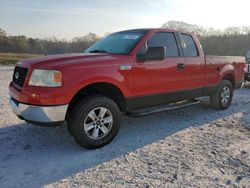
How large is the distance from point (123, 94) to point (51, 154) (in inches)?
59.1

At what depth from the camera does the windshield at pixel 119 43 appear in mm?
Result: 4836

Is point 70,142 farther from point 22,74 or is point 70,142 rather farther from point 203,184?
point 203,184

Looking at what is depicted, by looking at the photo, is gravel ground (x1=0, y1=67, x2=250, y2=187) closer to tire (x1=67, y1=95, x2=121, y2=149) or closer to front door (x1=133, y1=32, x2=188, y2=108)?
tire (x1=67, y1=95, x2=121, y2=149)

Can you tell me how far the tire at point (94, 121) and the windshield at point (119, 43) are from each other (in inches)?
41.9

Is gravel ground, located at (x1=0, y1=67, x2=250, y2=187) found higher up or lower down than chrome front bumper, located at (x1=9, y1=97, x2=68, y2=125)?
lower down

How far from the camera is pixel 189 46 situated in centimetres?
589

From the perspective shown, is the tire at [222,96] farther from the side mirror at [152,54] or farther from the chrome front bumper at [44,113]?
the chrome front bumper at [44,113]

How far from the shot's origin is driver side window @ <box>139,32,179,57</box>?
5052 millimetres

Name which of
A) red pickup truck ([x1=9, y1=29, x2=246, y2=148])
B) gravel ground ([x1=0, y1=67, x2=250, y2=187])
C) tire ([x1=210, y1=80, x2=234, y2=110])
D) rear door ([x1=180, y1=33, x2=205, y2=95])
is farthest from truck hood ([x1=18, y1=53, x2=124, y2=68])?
tire ([x1=210, y1=80, x2=234, y2=110])

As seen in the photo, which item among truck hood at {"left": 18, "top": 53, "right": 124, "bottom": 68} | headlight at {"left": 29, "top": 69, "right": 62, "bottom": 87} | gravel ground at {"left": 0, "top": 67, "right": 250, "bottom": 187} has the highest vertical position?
truck hood at {"left": 18, "top": 53, "right": 124, "bottom": 68}

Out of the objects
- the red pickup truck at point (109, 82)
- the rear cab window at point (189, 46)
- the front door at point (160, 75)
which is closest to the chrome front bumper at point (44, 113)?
the red pickup truck at point (109, 82)

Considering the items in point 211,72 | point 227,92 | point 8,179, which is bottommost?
point 8,179

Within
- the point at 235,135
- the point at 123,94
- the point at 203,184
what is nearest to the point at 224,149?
the point at 235,135

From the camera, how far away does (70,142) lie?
4.57 m
